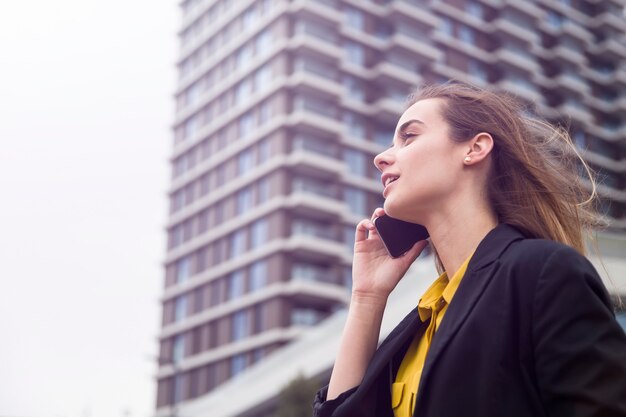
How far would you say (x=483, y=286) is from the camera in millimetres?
1872

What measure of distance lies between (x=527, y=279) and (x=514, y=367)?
0.20 meters

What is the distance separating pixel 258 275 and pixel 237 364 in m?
4.89

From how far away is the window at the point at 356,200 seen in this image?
4388 cm

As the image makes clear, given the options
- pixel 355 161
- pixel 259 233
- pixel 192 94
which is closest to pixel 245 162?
pixel 259 233

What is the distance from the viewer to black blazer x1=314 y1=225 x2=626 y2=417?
5.23 feet

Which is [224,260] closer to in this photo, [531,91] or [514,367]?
[531,91]

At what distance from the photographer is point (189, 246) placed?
49094 millimetres

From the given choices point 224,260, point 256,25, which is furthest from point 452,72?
point 224,260

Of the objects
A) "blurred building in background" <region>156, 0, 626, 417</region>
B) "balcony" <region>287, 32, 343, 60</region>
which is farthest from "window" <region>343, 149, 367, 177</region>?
"balcony" <region>287, 32, 343, 60</region>

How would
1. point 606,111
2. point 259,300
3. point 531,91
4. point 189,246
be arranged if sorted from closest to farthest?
point 259,300 < point 189,246 < point 531,91 < point 606,111

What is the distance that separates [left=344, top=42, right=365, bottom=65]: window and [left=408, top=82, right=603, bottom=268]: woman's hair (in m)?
45.0

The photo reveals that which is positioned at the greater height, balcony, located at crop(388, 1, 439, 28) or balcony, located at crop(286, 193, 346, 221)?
balcony, located at crop(388, 1, 439, 28)

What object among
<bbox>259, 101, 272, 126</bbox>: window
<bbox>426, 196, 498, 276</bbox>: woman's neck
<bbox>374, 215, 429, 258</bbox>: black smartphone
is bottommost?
<bbox>426, 196, 498, 276</bbox>: woman's neck

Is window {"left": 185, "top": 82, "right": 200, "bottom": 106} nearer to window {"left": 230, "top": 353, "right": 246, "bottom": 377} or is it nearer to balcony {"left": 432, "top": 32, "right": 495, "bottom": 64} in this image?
balcony {"left": 432, "top": 32, "right": 495, "bottom": 64}
